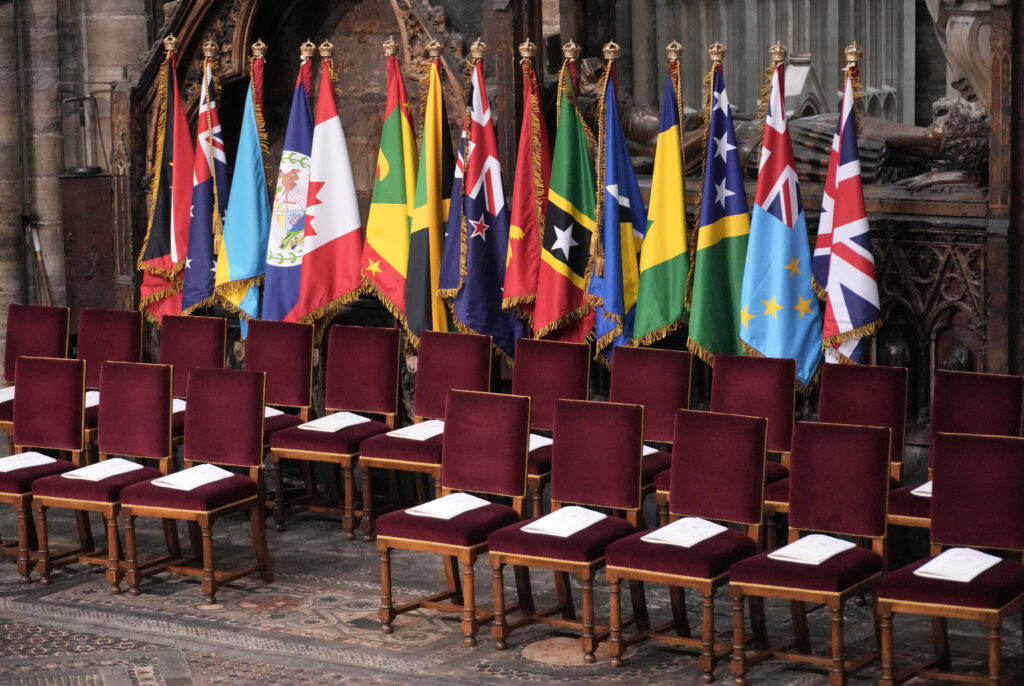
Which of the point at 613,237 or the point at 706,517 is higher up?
the point at 613,237

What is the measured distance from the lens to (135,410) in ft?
24.3

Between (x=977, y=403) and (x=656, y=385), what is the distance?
1.57 meters

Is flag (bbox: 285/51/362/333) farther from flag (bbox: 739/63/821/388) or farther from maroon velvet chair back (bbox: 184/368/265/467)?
flag (bbox: 739/63/821/388)

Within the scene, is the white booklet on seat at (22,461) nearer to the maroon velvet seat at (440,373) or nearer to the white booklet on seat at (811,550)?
the maroon velvet seat at (440,373)

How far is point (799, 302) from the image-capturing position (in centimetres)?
788

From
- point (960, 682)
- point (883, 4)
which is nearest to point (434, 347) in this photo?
point (960, 682)

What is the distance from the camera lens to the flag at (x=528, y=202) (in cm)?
849

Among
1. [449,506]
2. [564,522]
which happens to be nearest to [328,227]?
[449,506]

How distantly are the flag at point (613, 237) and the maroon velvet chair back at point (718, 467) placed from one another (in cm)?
206

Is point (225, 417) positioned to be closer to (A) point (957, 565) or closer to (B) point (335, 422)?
(B) point (335, 422)

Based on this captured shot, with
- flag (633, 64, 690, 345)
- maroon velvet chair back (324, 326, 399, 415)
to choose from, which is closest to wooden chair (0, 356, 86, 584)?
maroon velvet chair back (324, 326, 399, 415)

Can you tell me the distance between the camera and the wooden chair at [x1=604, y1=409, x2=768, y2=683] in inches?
228

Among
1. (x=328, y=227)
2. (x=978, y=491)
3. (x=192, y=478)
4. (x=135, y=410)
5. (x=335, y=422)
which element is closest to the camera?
(x=978, y=491)

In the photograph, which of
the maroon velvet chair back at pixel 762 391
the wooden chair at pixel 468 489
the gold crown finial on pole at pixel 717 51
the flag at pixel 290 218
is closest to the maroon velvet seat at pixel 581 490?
the wooden chair at pixel 468 489
